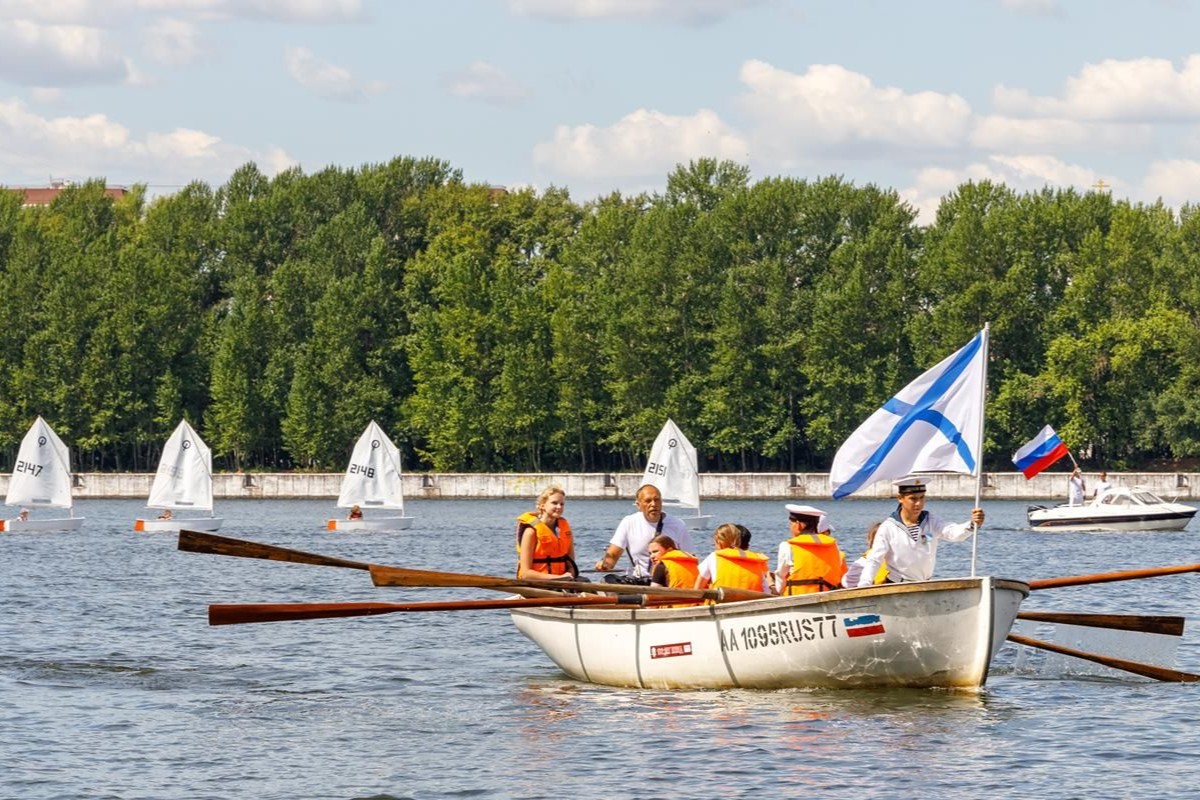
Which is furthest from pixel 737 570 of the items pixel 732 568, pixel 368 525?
pixel 368 525

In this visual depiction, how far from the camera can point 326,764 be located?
69.9 feet

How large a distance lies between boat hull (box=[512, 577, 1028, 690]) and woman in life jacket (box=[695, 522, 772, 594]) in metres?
0.71

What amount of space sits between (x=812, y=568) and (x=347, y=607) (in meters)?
5.54

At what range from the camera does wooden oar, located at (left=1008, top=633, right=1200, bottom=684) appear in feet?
85.3

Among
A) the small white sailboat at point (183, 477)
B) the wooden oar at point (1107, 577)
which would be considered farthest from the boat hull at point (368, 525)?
the wooden oar at point (1107, 577)

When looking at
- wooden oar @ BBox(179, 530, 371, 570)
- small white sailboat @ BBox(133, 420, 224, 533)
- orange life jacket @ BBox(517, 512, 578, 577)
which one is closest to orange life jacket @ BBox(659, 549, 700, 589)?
orange life jacket @ BBox(517, 512, 578, 577)

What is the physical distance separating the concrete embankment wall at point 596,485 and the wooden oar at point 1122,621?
222 feet

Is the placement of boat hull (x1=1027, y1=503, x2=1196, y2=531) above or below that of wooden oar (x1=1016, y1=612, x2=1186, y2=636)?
above

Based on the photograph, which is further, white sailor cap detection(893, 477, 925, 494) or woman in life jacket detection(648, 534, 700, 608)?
woman in life jacket detection(648, 534, 700, 608)

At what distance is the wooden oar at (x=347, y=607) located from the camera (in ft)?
78.9

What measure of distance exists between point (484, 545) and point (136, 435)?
5969cm

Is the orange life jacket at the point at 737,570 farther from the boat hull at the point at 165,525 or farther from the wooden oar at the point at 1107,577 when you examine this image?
the boat hull at the point at 165,525

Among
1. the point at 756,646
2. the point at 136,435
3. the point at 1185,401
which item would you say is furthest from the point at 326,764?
the point at 136,435

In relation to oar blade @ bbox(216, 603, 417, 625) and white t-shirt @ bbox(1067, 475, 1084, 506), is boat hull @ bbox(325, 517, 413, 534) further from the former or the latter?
oar blade @ bbox(216, 603, 417, 625)
